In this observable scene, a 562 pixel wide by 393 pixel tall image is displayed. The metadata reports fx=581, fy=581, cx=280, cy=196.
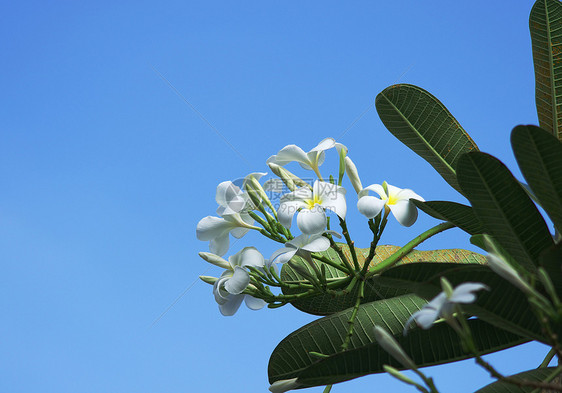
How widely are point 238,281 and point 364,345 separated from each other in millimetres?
288

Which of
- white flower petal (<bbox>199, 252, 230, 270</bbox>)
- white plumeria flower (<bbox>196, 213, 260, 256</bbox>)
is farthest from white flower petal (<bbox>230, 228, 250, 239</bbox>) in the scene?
white flower petal (<bbox>199, 252, 230, 270</bbox>)

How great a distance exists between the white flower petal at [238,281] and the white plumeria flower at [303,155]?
0.27 meters

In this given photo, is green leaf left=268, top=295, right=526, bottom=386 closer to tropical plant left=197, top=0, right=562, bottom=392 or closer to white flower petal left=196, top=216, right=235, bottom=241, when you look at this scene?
tropical plant left=197, top=0, right=562, bottom=392

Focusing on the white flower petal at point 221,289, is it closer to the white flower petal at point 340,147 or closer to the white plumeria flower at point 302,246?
the white plumeria flower at point 302,246

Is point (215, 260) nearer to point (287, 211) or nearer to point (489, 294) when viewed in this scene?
point (287, 211)

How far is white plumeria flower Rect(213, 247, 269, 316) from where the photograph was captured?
48.1 inches

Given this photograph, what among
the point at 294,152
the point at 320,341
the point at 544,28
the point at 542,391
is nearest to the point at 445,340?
the point at 542,391

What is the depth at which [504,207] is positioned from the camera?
Result: 1039 millimetres

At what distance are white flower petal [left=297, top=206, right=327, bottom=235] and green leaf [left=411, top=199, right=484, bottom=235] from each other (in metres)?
0.24

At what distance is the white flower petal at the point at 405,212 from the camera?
1269mm

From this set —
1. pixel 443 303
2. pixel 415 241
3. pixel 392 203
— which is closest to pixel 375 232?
pixel 392 203

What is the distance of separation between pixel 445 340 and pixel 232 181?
0.56m

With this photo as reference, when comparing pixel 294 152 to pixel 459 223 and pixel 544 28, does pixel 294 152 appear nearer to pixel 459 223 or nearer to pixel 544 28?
pixel 459 223

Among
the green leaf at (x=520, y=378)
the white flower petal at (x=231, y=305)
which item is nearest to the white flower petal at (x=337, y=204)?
the white flower petal at (x=231, y=305)
